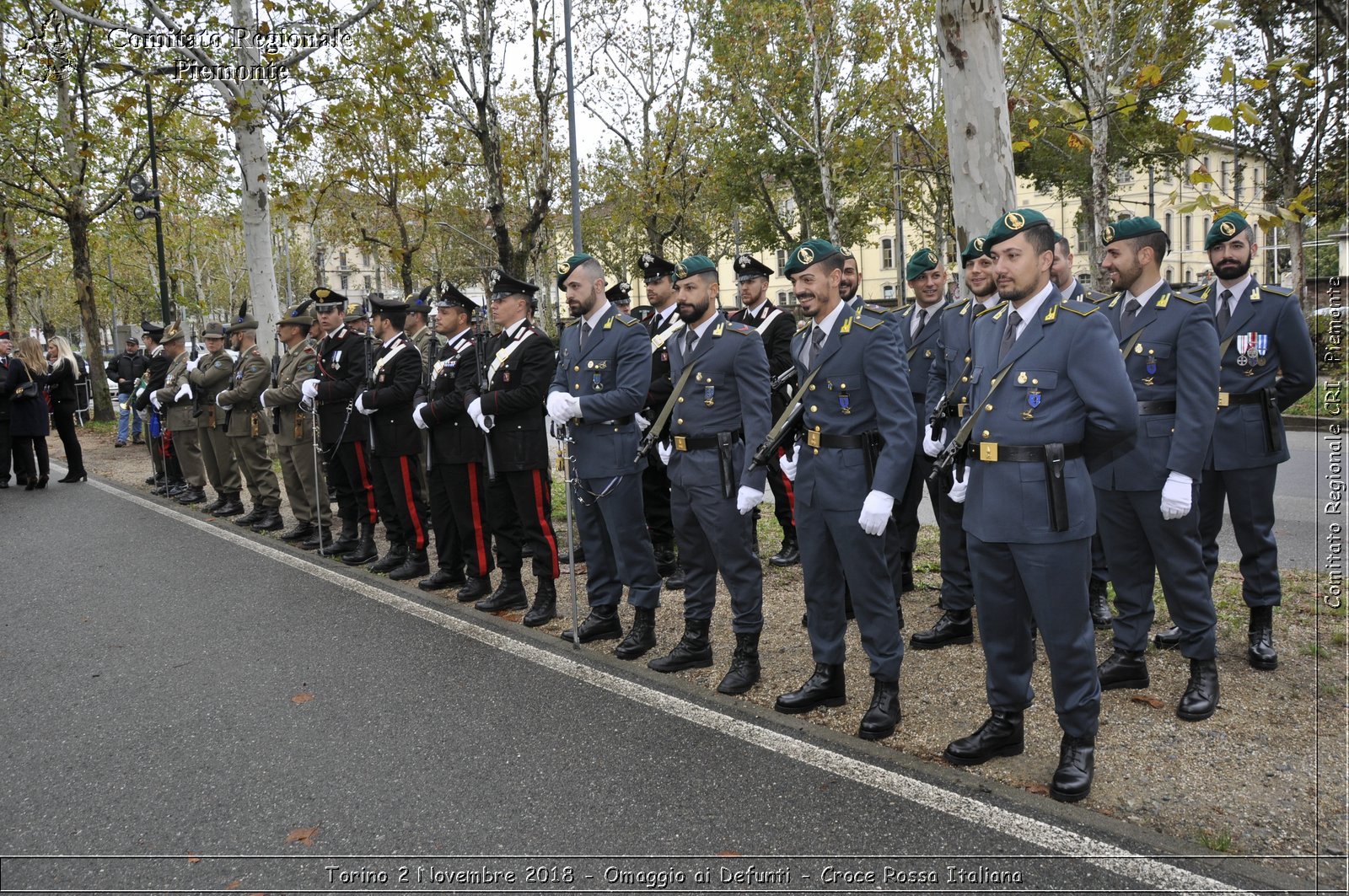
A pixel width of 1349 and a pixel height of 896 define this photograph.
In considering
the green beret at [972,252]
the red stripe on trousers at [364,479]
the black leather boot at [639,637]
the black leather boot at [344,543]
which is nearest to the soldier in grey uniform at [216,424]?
the black leather boot at [344,543]

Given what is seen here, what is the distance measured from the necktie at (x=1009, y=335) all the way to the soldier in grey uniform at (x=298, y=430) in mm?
6509

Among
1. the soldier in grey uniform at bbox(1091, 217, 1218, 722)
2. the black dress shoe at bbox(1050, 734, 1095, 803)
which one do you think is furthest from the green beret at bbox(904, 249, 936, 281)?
the black dress shoe at bbox(1050, 734, 1095, 803)

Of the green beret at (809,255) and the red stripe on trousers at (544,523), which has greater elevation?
the green beret at (809,255)

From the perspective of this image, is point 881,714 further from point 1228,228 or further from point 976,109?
point 976,109

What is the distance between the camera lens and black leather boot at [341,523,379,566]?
25.9 ft

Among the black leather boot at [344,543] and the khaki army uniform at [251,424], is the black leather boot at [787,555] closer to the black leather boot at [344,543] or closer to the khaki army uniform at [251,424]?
the black leather boot at [344,543]

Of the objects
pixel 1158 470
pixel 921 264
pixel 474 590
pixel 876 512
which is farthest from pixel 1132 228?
pixel 474 590

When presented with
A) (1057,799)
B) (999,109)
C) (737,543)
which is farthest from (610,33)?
(1057,799)

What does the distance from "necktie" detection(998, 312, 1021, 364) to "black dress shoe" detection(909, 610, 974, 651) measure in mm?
2059

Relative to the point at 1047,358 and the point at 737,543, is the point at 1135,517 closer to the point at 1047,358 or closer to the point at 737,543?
the point at 1047,358

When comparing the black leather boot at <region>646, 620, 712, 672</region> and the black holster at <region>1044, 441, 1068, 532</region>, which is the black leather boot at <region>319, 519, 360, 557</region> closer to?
the black leather boot at <region>646, 620, 712, 672</region>

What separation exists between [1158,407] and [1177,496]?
56 centimetres

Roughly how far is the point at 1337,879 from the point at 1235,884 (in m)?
→ 0.32

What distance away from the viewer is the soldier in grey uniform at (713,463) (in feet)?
15.6
